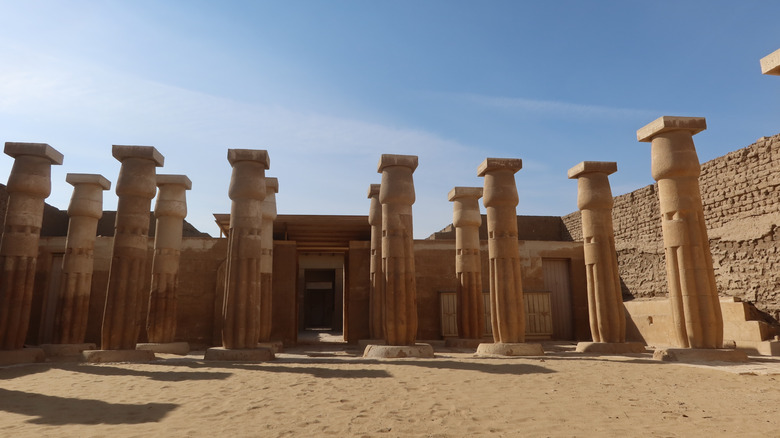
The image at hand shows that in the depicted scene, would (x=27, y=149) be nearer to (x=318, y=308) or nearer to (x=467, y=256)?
(x=467, y=256)

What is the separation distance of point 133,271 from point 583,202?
1153 cm

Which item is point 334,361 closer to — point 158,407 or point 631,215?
point 158,407

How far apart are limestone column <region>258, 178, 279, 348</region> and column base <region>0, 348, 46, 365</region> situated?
5.81 meters

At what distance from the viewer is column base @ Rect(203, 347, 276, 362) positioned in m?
11.0

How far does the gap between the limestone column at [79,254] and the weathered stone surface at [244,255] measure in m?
5.83

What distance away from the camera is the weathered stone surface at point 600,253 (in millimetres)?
13234

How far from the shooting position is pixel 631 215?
20.6 meters

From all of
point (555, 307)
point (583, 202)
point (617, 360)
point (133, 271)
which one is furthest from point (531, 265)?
point (133, 271)

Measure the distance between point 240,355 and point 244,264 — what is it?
202 cm

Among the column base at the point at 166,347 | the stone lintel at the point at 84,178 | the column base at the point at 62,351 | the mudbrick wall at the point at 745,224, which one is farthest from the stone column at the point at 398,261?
the mudbrick wall at the point at 745,224

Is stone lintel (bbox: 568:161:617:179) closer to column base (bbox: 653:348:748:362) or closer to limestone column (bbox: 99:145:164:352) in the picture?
column base (bbox: 653:348:748:362)

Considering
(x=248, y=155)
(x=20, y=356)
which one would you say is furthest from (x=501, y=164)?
(x=20, y=356)

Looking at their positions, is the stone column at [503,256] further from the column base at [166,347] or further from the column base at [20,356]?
the column base at [20,356]

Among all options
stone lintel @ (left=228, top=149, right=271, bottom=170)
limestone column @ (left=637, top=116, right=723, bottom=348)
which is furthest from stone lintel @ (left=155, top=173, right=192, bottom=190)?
limestone column @ (left=637, top=116, right=723, bottom=348)
